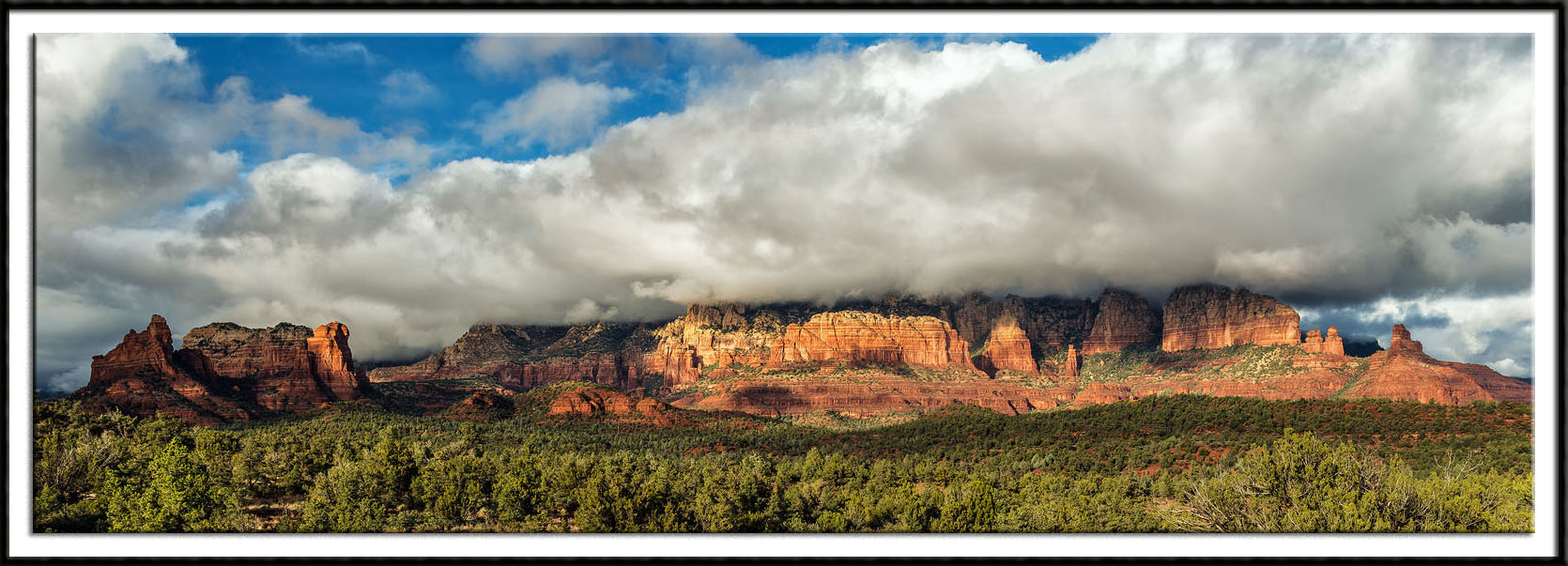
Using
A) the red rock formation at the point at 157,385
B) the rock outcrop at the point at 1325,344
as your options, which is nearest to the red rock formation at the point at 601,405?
the red rock formation at the point at 157,385

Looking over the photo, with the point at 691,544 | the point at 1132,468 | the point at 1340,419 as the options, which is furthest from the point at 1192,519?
the point at 1340,419

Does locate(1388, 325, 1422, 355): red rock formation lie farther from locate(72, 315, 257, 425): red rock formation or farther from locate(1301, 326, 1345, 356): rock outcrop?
locate(72, 315, 257, 425): red rock formation

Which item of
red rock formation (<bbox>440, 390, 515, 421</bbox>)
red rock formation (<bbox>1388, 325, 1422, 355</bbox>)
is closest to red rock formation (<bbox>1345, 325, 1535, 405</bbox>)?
red rock formation (<bbox>1388, 325, 1422, 355</bbox>)

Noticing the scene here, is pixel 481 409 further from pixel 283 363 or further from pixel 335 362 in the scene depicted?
pixel 335 362

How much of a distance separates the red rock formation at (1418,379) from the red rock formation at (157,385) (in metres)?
178

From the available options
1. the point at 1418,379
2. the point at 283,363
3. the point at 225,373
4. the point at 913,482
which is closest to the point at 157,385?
the point at 225,373

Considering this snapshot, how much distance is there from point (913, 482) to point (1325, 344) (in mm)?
177003

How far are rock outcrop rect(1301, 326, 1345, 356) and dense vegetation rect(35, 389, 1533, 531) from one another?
12767 centimetres

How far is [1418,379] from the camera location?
13412 centimetres

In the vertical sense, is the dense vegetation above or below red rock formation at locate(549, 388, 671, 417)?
above

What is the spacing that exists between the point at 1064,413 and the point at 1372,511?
206 ft

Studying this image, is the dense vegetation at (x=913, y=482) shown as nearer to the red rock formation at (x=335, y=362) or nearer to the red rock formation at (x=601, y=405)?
the red rock formation at (x=601, y=405)

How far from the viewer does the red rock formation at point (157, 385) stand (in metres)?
103

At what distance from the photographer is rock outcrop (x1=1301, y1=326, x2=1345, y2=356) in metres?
179
